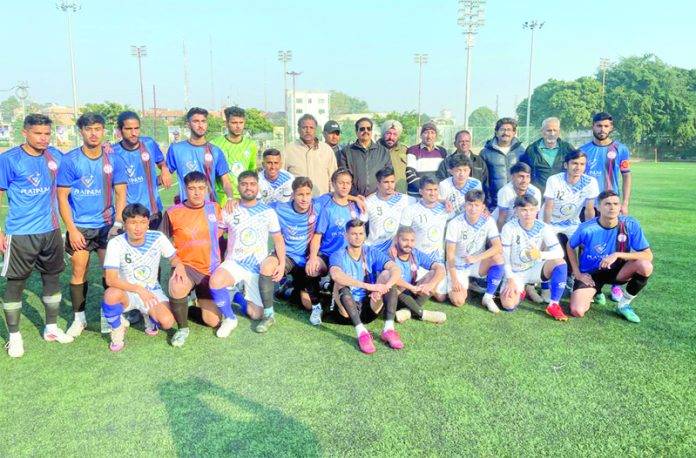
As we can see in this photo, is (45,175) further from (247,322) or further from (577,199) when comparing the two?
(577,199)

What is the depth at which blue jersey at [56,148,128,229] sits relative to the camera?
4.10 m

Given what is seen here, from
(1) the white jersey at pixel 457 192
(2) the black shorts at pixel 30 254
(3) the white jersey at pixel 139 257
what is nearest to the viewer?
(2) the black shorts at pixel 30 254

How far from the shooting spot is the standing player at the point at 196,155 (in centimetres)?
474

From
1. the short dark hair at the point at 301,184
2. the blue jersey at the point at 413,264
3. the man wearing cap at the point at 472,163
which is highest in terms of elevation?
the man wearing cap at the point at 472,163

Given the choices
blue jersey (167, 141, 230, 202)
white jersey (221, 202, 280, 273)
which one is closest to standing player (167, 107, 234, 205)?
blue jersey (167, 141, 230, 202)

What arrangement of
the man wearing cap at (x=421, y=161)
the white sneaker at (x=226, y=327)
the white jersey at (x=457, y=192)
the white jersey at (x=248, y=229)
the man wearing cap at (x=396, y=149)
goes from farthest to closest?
1. the man wearing cap at (x=421, y=161)
2. the man wearing cap at (x=396, y=149)
3. the white jersey at (x=457, y=192)
4. the white jersey at (x=248, y=229)
5. the white sneaker at (x=226, y=327)

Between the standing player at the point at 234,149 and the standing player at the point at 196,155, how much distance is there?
237mm

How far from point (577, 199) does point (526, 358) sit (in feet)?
7.50

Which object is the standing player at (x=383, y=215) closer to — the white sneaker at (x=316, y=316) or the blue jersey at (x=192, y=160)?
the white sneaker at (x=316, y=316)

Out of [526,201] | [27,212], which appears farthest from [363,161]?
[27,212]

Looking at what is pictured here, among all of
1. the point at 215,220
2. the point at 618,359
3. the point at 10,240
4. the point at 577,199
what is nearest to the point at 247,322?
the point at 215,220

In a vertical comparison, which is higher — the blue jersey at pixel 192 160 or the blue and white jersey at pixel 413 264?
the blue jersey at pixel 192 160

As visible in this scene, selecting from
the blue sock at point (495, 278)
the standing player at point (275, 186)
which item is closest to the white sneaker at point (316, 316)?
the standing player at point (275, 186)

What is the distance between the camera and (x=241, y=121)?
516 centimetres
